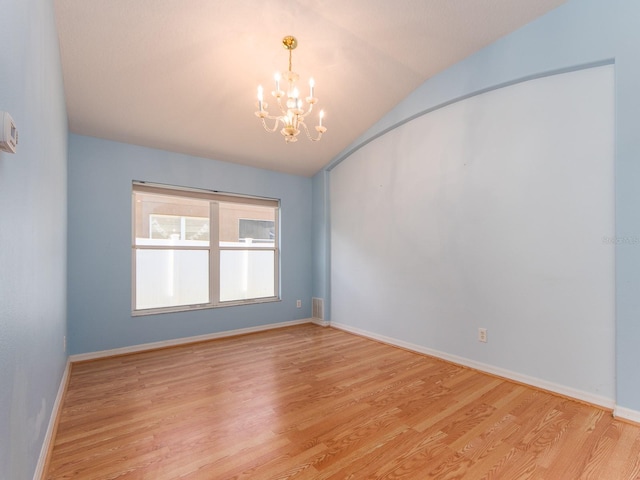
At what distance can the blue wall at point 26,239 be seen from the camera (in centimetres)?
103

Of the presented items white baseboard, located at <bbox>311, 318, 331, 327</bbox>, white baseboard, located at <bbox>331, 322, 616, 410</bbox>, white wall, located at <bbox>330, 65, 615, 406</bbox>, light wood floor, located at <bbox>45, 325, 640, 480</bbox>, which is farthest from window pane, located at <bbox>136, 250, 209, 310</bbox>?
white baseboard, located at <bbox>331, 322, 616, 410</bbox>

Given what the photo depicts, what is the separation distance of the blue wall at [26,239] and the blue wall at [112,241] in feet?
5.28

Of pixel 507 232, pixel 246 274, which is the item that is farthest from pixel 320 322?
pixel 507 232

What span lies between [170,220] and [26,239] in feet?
9.30

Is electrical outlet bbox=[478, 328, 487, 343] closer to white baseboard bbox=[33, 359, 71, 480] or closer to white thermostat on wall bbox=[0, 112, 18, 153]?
white baseboard bbox=[33, 359, 71, 480]

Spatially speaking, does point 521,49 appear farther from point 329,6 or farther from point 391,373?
point 391,373

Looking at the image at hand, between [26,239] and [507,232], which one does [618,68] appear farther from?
[26,239]

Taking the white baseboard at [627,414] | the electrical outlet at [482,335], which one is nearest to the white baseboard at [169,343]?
the electrical outlet at [482,335]

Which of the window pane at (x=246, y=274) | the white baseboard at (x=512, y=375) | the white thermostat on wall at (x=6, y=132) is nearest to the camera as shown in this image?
the white thermostat on wall at (x=6, y=132)

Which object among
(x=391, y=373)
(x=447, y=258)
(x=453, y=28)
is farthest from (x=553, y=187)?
(x=391, y=373)

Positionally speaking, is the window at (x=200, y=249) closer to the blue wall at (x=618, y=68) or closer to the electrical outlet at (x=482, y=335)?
the electrical outlet at (x=482, y=335)

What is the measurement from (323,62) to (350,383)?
3069 millimetres

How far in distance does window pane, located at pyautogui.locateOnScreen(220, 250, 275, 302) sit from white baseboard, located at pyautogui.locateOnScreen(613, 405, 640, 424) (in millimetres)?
4009

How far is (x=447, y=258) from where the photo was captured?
3402 mm
